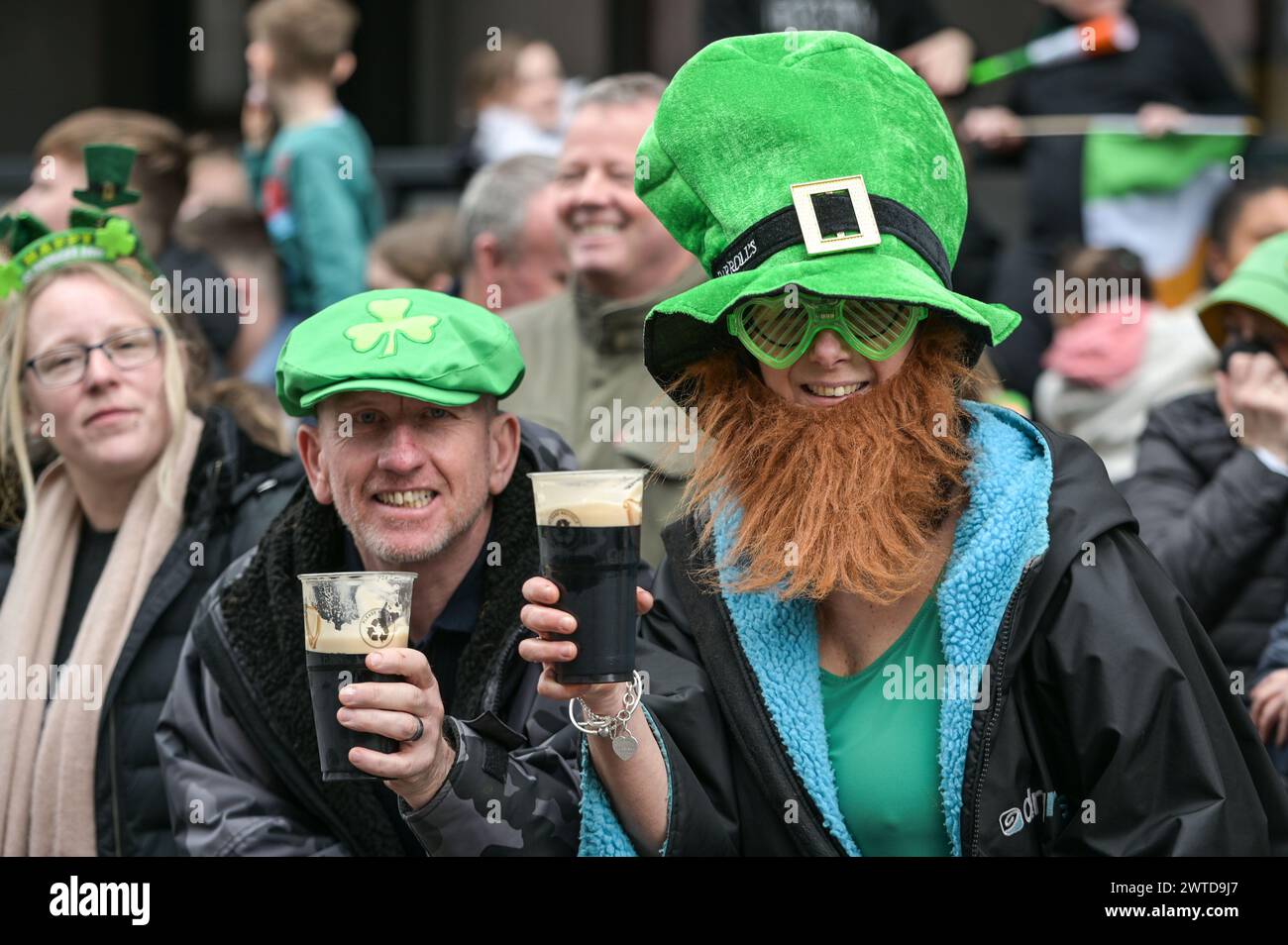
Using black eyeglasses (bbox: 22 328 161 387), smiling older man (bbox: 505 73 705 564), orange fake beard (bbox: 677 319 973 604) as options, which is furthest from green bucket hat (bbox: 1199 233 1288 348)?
black eyeglasses (bbox: 22 328 161 387)

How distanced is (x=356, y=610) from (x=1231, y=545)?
2.17m

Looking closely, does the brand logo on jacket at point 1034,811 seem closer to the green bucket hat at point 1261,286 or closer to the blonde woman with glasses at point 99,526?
the green bucket hat at point 1261,286

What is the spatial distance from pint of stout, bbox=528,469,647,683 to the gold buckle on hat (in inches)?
19.8

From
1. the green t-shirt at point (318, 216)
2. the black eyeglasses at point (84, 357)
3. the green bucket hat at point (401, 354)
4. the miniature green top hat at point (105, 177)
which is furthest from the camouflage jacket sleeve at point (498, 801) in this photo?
the green t-shirt at point (318, 216)

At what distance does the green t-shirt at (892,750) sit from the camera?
111 inches

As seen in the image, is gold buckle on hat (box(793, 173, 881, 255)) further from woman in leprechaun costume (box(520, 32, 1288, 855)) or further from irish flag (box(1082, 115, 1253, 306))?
irish flag (box(1082, 115, 1253, 306))

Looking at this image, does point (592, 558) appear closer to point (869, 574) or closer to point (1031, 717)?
point (869, 574)

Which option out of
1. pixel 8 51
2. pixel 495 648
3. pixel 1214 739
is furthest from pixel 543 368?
pixel 8 51

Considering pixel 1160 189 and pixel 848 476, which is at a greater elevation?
pixel 1160 189

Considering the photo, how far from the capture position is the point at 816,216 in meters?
2.84

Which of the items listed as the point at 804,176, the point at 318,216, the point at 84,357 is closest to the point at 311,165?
the point at 318,216
